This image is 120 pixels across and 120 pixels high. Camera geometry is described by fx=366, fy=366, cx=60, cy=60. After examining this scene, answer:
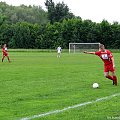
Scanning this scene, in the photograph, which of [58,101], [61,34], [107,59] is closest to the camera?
[58,101]

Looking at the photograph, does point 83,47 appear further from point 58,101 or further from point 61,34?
point 58,101

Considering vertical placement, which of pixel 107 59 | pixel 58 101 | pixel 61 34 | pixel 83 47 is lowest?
pixel 58 101

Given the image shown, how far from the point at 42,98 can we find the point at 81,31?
81.1 m

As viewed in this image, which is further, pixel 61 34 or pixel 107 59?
pixel 61 34

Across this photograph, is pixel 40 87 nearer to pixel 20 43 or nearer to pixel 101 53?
pixel 101 53

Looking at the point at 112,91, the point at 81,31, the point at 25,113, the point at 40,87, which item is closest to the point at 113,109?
the point at 25,113

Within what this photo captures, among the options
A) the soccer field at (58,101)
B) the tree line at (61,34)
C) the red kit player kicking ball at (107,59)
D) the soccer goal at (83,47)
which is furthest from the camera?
the tree line at (61,34)

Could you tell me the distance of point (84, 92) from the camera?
46.9ft

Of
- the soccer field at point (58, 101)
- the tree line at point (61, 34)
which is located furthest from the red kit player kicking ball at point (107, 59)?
the tree line at point (61, 34)

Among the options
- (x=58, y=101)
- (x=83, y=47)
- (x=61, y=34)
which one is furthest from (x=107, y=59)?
(x=61, y=34)

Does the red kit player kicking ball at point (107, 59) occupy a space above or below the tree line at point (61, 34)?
below

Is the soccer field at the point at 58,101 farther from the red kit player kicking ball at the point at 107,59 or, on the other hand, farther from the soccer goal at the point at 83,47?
the soccer goal at the point at 83,47

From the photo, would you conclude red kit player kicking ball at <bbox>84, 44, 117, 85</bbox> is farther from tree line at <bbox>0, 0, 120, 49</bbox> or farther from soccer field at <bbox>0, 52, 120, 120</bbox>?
tree line at <bbox>0, 0, 120, 49</bbox>

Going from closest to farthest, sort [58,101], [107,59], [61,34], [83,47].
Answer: [58,101]
[107,59]
[83,47]
[61,34]
